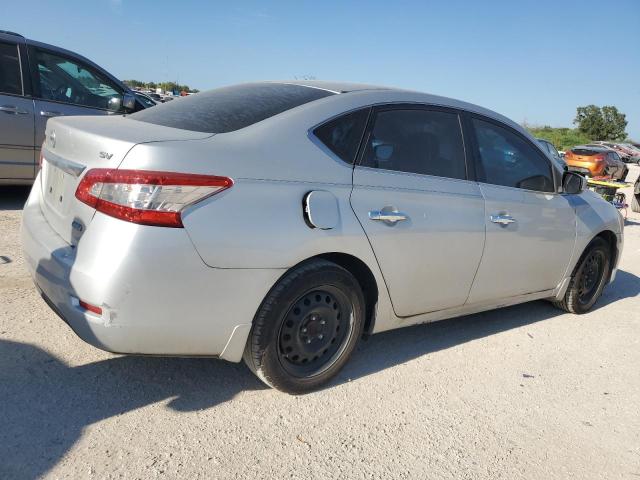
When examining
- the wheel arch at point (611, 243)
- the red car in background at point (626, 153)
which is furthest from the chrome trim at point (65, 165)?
the red car in background at point (626, 153)

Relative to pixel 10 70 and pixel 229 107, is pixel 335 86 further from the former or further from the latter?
pixel 10 70

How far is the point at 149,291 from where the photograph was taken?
2373 mm

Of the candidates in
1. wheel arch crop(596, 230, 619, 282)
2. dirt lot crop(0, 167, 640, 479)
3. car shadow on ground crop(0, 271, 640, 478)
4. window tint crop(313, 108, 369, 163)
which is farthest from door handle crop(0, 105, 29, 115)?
wheel arch crop(596, 230, 619, 282)

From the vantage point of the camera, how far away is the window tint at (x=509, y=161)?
3.83 m

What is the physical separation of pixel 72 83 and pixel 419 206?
201 inches

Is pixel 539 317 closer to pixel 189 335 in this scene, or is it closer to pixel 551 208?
pixel 551 208

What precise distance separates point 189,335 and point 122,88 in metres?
5.35

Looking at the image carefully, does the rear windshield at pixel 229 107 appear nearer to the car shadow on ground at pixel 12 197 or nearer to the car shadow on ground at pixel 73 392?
the car shadow on ground at pixel 73 392

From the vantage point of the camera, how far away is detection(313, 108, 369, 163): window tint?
2959 mm

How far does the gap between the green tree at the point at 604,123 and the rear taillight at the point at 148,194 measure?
70246mm

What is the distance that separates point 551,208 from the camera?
166 inches

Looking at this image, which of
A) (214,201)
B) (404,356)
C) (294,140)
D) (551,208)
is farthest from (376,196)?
(551,208)

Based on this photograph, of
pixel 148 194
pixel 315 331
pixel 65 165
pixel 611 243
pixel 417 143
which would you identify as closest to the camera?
pixel 148 194

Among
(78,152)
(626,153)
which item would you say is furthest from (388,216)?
(626,153)
